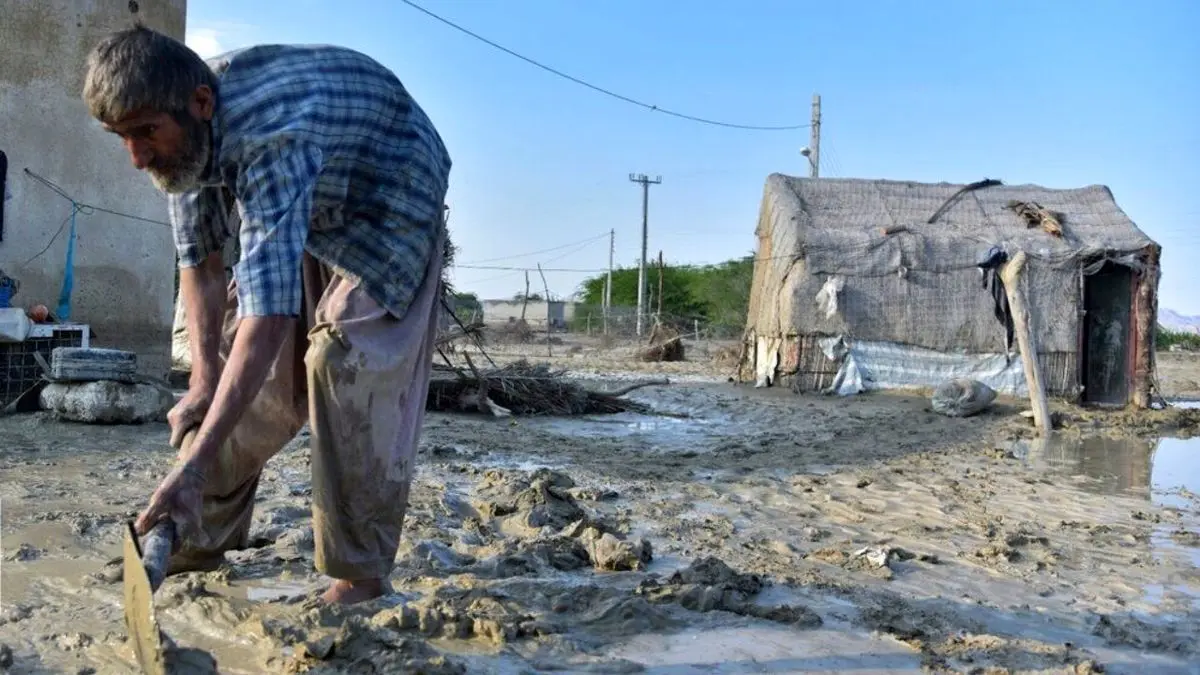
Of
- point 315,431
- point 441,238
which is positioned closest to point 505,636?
point 315,431

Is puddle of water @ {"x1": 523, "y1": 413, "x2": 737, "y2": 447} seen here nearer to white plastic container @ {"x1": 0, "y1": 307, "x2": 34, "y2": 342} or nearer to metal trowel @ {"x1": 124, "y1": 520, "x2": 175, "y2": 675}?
white plastic container @ {"x1": 0, "y1": 307, "x2": 34, "y2": 342}

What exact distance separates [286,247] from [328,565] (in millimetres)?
852

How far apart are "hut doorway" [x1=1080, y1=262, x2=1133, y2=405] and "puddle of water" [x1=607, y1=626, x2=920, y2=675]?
12.8m

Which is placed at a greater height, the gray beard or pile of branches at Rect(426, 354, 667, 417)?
the gray beard

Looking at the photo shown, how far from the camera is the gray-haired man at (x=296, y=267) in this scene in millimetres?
1879

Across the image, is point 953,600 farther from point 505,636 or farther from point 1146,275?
point 1146,275

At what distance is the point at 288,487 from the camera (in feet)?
14.6

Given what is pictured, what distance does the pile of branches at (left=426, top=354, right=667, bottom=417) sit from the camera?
9.56 m

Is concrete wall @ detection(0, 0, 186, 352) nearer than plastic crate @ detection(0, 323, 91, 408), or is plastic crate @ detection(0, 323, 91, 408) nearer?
plastic crate @ detection(0, 323, 91, 408)

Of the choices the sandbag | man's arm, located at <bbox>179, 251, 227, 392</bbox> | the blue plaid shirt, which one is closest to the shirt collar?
the blue plaid shirt

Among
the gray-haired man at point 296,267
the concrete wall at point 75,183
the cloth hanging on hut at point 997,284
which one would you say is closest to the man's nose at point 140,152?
the gray-haired man at point 296,267

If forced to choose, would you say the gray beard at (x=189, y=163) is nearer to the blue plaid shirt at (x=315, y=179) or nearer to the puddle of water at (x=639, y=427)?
the blue plaid shirt at (x=315, y=179)

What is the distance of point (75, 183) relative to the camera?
8.20 m

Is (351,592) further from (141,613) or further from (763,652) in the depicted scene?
(763,652)
